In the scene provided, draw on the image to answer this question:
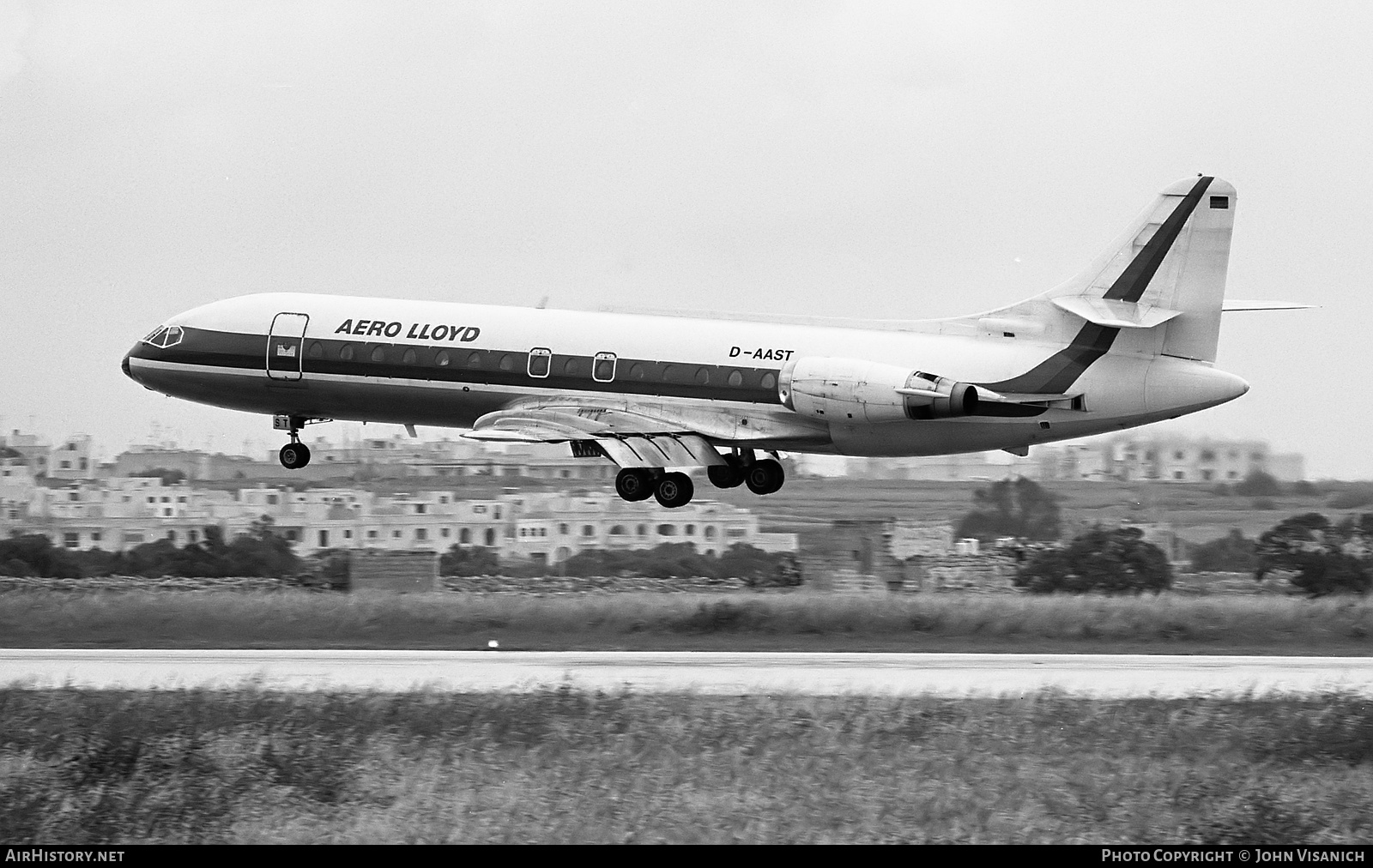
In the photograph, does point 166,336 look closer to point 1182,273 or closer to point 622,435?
point 622,435

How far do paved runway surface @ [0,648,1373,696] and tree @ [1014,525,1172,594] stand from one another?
11.8 meters

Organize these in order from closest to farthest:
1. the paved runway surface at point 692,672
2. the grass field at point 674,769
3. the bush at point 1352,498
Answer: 1. the grass field at point 674,769
2. the paved runway surface at point 692,672
3. the bush at point 1352,498

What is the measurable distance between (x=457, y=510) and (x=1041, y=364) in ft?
76.5

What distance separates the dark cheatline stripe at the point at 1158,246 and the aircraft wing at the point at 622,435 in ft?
30.0

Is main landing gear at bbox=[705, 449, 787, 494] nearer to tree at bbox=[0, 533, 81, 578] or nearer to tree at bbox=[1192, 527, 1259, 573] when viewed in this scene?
tree at bbox=[1192, 527, 1259, 573]

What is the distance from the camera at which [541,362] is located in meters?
40.0

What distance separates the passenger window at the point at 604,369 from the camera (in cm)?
3938

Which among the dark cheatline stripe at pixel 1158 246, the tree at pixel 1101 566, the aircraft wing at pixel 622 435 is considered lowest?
the tree at pixel 1101 566

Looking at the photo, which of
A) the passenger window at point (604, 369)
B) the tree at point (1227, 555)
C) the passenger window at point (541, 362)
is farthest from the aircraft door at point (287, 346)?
the tree at point (1227, 555)

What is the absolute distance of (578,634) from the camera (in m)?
44.5

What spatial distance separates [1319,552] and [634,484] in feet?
75.3

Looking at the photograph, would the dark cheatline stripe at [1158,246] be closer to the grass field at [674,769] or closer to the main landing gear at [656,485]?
the grass field at [674,769]

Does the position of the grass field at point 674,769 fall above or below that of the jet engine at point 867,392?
below

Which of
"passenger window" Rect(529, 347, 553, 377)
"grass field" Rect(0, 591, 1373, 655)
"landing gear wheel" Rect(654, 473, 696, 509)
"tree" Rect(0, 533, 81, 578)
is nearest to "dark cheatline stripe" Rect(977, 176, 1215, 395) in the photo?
"landing gear wheel" Rect(654, 473, 696, 509)
